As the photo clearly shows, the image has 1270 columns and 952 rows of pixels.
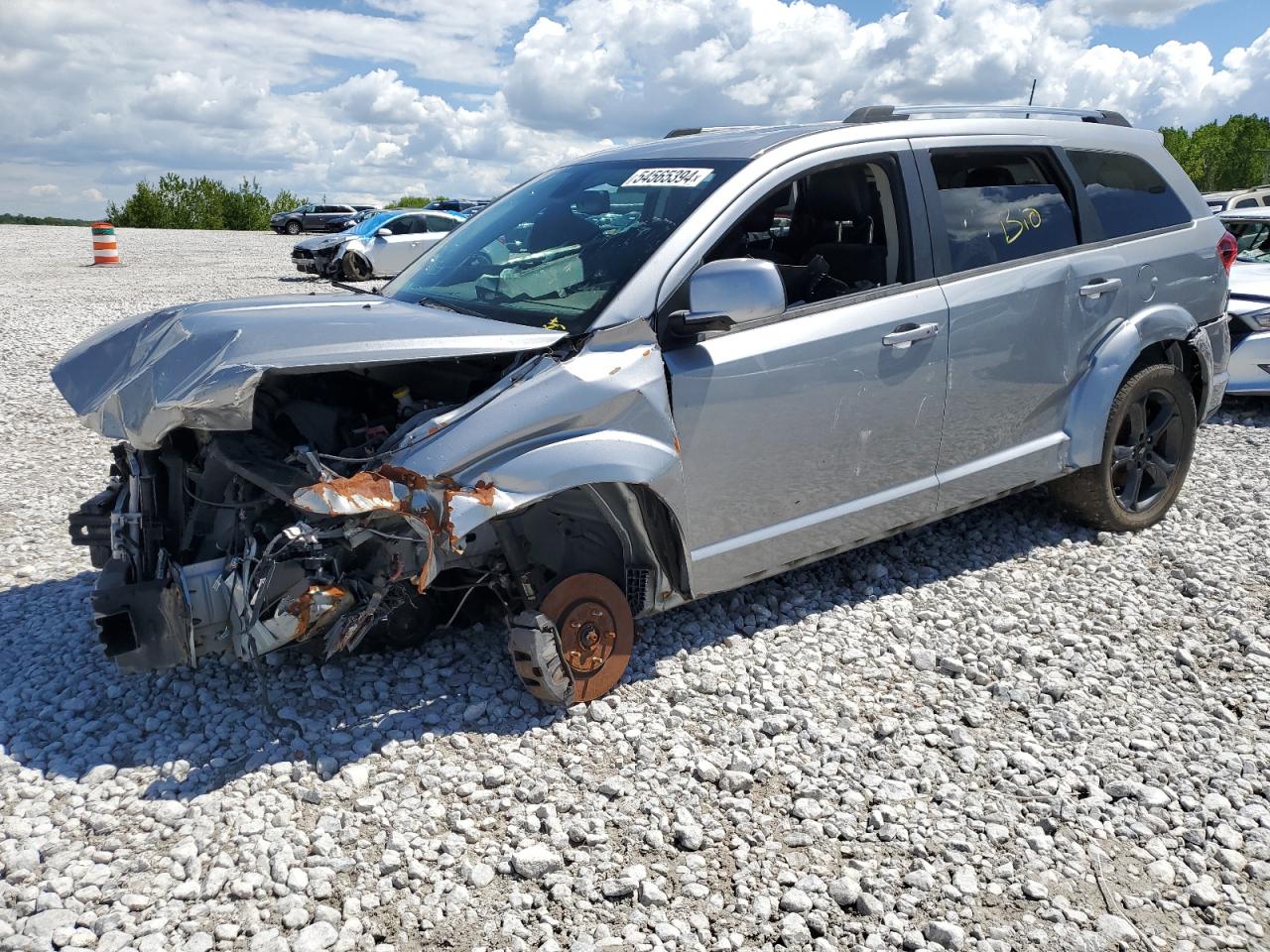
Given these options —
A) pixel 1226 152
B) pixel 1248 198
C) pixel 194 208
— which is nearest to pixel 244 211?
pixel 194 208

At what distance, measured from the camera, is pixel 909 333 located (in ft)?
14.0

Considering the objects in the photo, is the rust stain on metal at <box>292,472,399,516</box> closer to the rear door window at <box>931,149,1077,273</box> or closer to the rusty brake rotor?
the rusty brake rotor

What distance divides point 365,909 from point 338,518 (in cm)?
116

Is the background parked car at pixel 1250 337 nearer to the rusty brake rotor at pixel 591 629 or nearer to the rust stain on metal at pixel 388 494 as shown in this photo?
the rusty brake rotor at pixel 591 629

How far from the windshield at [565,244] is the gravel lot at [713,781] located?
141 cm

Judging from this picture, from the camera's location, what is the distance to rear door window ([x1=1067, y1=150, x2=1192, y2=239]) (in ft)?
16.9

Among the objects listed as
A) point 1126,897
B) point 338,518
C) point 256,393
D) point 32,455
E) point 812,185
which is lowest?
point 1126,897

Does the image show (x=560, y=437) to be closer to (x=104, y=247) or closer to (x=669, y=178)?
(x=669, y=178)

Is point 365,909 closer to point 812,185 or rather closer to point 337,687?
point 337,687

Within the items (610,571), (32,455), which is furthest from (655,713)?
(32,455)

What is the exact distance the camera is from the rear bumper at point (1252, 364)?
8172 mm

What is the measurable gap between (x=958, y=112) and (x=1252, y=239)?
6.57 metres

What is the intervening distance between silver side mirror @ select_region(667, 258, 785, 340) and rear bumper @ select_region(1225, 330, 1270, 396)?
20.3ft

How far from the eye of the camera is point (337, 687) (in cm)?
397
